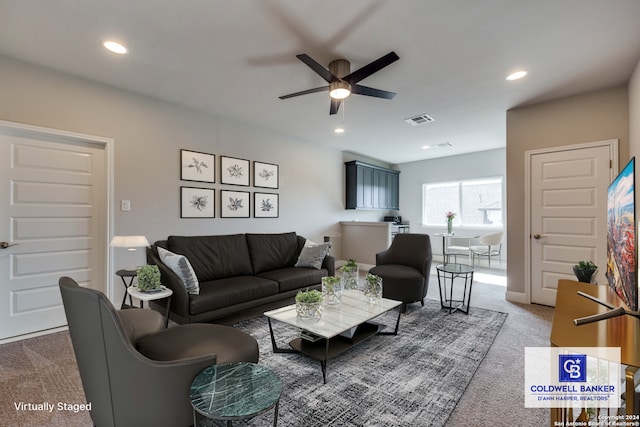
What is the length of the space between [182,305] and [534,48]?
3860 mm

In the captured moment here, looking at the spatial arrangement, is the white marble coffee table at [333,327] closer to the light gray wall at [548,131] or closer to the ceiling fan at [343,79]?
the ceiling fan at [343,79]

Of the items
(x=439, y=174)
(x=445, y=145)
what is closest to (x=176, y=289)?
(x=445, y=145)

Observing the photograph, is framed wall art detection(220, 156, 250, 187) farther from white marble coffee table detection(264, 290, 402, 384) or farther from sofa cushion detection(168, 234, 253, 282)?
white marble coffee table detection(264, 290, 402, 384)

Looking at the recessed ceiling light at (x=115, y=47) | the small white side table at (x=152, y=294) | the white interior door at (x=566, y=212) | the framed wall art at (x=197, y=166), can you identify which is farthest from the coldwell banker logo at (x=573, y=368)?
the framed wall art at (x=197, y=166)

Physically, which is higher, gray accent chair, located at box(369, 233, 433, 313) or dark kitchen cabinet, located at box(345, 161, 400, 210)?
dark kitchen cabinet, located at box(345, 161, 400, 210)

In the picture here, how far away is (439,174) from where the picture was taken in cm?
717

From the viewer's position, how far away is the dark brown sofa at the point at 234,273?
2.77m

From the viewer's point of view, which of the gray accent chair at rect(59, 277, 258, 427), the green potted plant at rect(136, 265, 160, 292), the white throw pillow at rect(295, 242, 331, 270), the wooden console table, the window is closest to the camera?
the wooden console table

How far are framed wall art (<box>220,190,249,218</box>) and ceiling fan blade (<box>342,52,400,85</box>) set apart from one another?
2.48 m

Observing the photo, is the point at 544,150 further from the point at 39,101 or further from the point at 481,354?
the point at 39,101

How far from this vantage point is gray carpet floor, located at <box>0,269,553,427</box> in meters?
1.65

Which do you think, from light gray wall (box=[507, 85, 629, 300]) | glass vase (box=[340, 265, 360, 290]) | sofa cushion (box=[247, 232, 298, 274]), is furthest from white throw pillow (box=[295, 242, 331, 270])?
light gray wall (box=[507, 85, 629, 300])

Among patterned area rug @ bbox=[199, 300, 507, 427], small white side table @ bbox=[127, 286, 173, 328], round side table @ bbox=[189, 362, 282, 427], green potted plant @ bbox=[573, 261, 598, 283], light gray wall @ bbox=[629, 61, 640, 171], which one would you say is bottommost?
patterned area rug @ bbox=[199, 300, 507, 427]

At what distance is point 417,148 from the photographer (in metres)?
6.14
